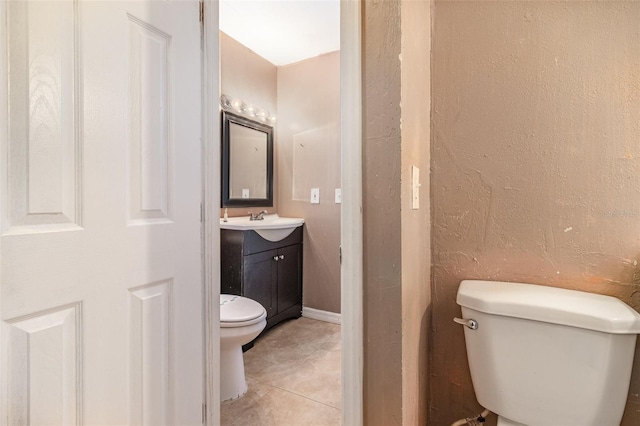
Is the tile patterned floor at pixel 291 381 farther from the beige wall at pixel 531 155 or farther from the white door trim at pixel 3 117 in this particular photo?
the white door trim at pixel 3 117

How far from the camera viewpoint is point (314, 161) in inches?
110

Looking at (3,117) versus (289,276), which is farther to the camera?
(289,276)

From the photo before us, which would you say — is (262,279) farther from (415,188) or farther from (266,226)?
(415,188)

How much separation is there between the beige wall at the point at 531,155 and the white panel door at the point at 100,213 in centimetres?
89

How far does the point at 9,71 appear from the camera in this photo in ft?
1.89

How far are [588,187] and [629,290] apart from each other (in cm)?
34

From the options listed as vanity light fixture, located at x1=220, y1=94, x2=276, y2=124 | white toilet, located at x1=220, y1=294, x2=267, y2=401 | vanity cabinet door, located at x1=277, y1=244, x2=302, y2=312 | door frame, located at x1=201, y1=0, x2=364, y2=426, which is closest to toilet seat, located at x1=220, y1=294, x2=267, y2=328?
white toilet, located at x1=220, y1=294, x2=267, y2=401

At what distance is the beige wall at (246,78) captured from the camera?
2465 millimetres

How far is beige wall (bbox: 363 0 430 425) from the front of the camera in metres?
0.85

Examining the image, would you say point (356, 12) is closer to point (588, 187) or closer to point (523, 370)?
point (588, 187)

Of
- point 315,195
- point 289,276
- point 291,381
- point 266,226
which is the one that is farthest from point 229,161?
point 291,381

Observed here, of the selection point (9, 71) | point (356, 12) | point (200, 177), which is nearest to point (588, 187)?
point (356, 12)

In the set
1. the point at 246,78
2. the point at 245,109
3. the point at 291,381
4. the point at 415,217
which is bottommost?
the point at 291,381

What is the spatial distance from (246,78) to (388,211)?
90.3 inches
